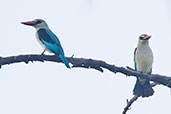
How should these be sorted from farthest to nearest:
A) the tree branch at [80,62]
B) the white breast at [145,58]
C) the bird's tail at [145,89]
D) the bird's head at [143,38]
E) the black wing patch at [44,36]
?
the white breast at [145,58] → the bird's head at [143,38] → the bird's tail at [145,89] → the black wing patch at [44,36] → the tree branch at [80,62]

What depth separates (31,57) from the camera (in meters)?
3.30

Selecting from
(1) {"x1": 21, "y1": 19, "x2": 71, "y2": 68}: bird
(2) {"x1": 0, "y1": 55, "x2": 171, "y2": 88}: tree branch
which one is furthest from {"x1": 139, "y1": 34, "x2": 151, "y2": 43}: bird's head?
(2) {"x1": 0, "y1": 55, "x2": 171, "y2": 88}: tree branch

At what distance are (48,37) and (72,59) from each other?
1623 mm

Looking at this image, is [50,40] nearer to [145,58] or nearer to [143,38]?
[143,38]

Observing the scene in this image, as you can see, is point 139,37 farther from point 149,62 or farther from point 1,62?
point 1,62

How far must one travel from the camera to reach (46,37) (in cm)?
498

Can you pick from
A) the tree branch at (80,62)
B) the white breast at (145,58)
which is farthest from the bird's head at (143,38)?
the tree branch at (80,62)

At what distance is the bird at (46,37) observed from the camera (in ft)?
15.1

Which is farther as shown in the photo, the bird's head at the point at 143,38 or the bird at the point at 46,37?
the bird's head at the point at 143,38

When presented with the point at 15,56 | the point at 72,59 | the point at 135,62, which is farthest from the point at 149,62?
the point at 15,56

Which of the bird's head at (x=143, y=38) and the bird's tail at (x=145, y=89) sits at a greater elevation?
the bird's head at (x=143, y=38)

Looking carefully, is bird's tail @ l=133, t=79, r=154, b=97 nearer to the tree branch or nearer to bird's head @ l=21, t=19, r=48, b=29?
the tree branch

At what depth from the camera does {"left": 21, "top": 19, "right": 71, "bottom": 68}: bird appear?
4.61m

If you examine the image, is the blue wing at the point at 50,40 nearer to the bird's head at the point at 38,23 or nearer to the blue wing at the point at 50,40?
the blue wing at the point at 50,40
